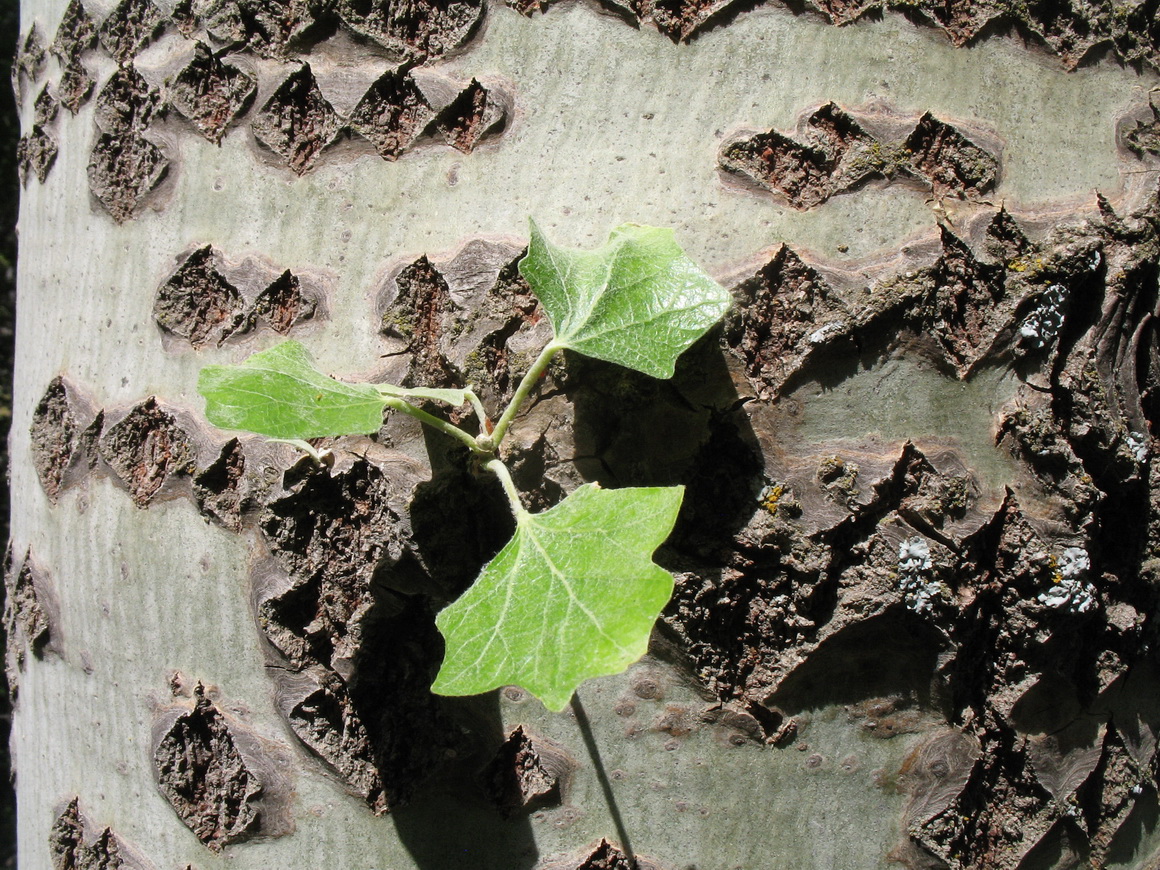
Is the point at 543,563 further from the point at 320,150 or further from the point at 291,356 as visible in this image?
the point at 320,150

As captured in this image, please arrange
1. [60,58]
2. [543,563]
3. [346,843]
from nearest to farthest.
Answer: [543,563]
[346,843]
[60,58]

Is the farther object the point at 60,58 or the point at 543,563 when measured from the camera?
the point at 60,58

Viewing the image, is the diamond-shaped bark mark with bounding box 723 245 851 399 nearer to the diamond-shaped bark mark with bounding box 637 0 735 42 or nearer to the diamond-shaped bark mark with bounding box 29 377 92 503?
the diamond-shaped bark mark with bounding box 637 0 735 42

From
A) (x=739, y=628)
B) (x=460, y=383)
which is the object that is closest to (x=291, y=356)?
(x=460, y=383)

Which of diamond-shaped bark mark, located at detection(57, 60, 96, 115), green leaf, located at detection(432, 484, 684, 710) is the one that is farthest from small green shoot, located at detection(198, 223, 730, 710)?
diamond-shaped bark mark, located at detection(57, 60, 96, 115)

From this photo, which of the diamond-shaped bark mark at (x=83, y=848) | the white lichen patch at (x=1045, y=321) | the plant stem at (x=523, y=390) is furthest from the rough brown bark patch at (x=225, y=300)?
the white lichen patch at (x=1045, y=321)

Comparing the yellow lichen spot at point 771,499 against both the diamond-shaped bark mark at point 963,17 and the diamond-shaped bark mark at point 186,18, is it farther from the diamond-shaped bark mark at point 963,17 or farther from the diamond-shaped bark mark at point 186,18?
the diamond-shaped bark mark at point 186,18

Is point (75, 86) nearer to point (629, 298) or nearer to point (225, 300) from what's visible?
point (225, 300)
